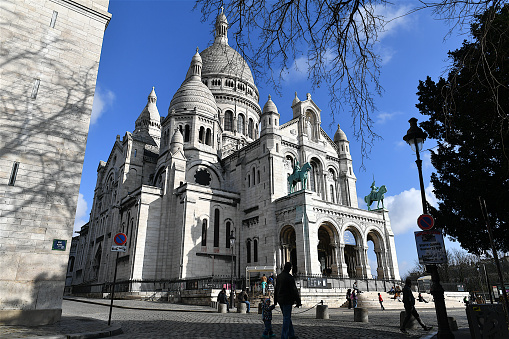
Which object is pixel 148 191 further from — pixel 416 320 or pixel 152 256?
pixel 416 320

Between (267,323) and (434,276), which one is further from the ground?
(434,276)

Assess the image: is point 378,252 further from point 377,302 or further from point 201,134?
point 201,134

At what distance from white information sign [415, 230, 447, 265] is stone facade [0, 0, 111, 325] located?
11.2 meters

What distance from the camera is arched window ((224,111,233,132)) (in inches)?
1933

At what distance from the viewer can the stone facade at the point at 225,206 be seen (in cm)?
2978

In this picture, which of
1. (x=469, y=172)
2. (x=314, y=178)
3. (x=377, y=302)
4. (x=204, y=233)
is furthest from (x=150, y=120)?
(x=469, y=172)

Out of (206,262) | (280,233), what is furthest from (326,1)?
(206,262)

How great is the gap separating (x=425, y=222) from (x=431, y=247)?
642 millimetres

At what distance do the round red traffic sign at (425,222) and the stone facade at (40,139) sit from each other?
1136 cm

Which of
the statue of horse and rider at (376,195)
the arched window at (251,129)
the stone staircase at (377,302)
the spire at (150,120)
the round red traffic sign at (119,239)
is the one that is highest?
the spire at (150,120)

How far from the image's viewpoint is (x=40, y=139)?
1230 cm

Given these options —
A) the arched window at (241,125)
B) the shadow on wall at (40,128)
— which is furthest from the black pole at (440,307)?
the arched window at (241,125)

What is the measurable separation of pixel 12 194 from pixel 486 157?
1760cm

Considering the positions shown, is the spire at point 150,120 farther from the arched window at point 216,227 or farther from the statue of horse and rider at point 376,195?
the statue of horse and rider at point 376,195
